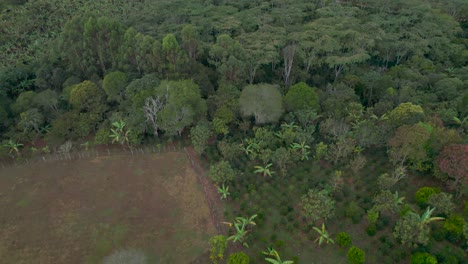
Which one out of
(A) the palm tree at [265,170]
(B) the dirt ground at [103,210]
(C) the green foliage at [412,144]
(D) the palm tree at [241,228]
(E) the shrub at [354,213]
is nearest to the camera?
(D) the palm tree at [241,228]

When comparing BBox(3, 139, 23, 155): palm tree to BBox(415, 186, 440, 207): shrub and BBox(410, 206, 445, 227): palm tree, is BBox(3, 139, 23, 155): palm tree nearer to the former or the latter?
BBox(410, 206, 445, 227): palm tree

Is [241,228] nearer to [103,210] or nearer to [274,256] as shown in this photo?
[274,256]

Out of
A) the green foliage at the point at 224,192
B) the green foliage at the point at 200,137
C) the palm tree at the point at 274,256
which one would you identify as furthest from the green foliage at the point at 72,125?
the palm tree at the point at 274,256

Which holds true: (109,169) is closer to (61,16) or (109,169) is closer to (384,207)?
(384,207)

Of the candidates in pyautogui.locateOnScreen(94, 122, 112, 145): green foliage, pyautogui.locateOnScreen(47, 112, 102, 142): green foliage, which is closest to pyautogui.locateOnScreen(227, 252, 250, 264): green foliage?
pyautogui.locateOnScreen(94, 122, 112, 145): green foliage

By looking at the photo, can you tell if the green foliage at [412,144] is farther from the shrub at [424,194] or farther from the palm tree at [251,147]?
the palm tree at [251,147]

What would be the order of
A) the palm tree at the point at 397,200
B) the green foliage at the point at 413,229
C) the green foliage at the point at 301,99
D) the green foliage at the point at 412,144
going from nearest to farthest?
the green foliage at the point at 413,229 < the palm tree at the point at 397,200 < the green foliage at the point at 412,144 < the green foliage at the point at 301,99
